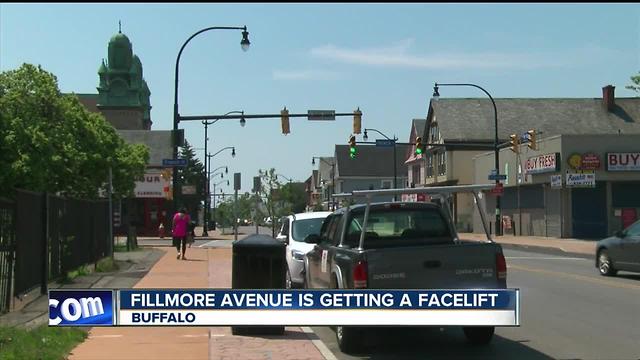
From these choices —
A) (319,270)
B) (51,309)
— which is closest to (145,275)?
(319,270)

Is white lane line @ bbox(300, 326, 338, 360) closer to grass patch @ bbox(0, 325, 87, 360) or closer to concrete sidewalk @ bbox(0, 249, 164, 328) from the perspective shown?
grass patch @ bbox(0, 325, 87, 360)

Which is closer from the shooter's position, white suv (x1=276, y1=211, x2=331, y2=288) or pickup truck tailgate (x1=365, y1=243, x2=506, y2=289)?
pickup truck tailgate (x1=365, y1=243, x2=506, y2=289)

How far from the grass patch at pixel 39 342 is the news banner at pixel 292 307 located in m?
1.85

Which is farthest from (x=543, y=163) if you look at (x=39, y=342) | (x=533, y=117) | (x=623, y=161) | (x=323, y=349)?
(x=39, y=342)

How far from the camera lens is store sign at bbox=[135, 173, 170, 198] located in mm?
57250

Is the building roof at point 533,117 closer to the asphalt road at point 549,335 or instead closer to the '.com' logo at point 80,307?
the asphalt road at point 549,335

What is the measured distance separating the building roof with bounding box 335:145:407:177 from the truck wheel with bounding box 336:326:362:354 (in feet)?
306

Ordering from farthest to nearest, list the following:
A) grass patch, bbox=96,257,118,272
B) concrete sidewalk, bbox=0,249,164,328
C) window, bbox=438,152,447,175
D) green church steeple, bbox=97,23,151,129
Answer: green church steeple, bbox=97,23,151,129 < window, bbox=438,152,447,175 < grass patch, bbox=96,257,118,272 < concrete sidewalk, bbox=0,249,164,328

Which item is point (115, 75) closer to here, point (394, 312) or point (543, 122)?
point (543, 122)

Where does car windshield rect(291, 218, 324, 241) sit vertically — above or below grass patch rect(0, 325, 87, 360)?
above

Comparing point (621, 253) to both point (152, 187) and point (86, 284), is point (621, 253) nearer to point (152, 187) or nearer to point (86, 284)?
point (86, 284)

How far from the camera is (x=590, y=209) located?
142ft

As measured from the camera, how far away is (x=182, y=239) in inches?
996

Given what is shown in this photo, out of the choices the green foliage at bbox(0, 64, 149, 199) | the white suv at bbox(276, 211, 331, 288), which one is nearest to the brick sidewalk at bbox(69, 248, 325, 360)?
the white suv at bbox(276, 211, 331, 288)
